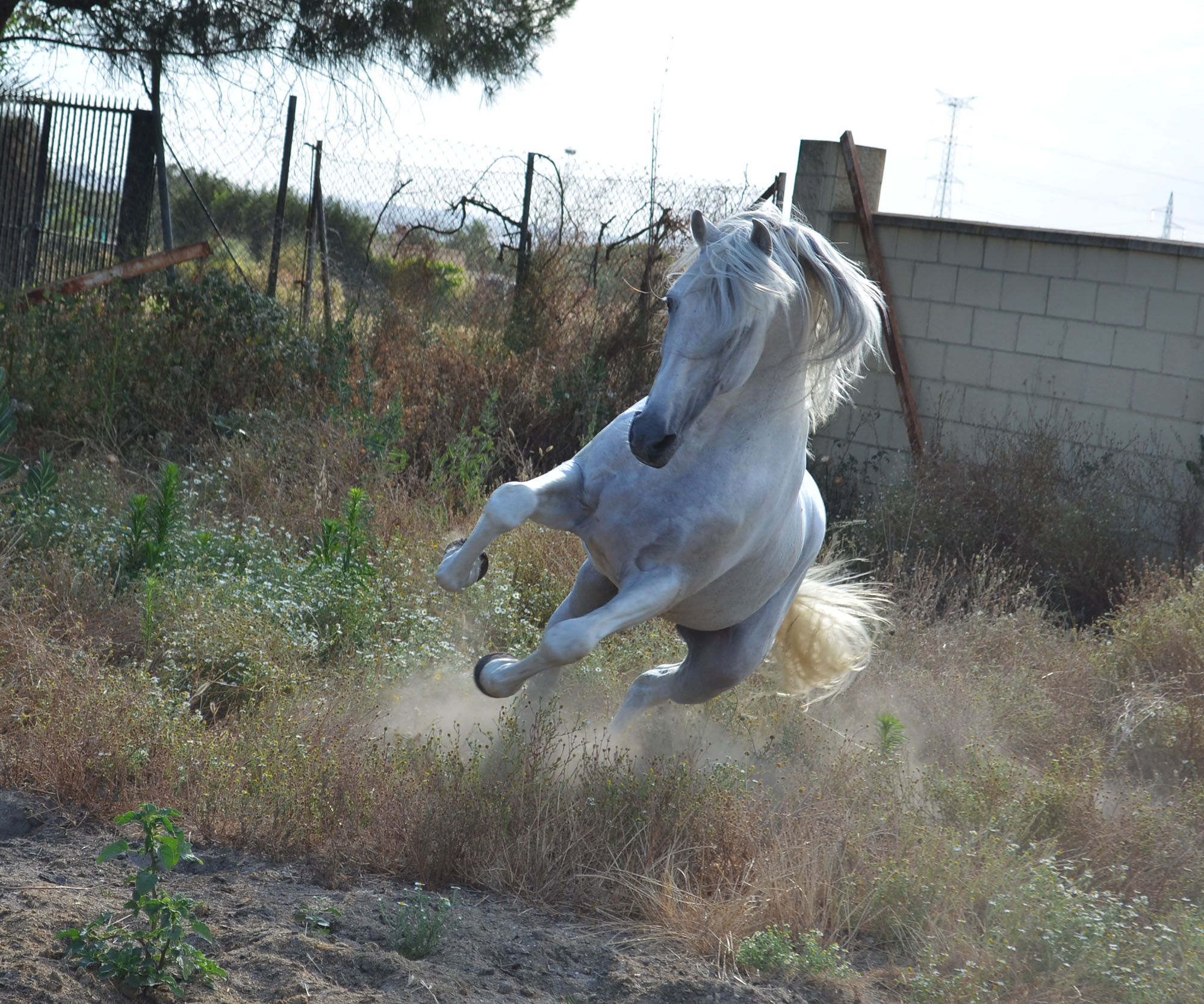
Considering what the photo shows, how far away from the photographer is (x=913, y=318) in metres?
8.36

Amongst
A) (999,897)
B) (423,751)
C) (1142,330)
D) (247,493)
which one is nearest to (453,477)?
(247,493)

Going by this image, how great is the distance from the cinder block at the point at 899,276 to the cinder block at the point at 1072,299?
3.36ft

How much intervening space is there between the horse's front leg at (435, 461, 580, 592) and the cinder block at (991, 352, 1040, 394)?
5543 mm

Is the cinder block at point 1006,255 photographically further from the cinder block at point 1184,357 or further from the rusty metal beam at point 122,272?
the rusty metal beam at point 122,272

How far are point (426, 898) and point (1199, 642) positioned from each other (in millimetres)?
4079

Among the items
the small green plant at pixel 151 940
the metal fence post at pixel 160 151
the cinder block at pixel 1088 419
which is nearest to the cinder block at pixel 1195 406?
the cinder block at pixel 1088 419

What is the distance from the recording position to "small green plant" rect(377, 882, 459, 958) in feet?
8.80

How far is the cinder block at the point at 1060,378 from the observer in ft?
25.2

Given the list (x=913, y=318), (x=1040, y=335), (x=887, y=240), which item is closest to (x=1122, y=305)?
(x=1040, y=335)

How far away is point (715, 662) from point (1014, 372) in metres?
5.15

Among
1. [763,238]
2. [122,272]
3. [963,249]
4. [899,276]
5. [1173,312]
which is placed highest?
[963,249]

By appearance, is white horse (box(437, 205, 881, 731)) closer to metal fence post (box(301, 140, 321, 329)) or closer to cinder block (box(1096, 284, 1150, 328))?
cinder block (box(1096, 284, 1150, 328))

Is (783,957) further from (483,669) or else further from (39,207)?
(39,207)

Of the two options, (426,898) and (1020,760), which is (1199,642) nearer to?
(1020,760)
